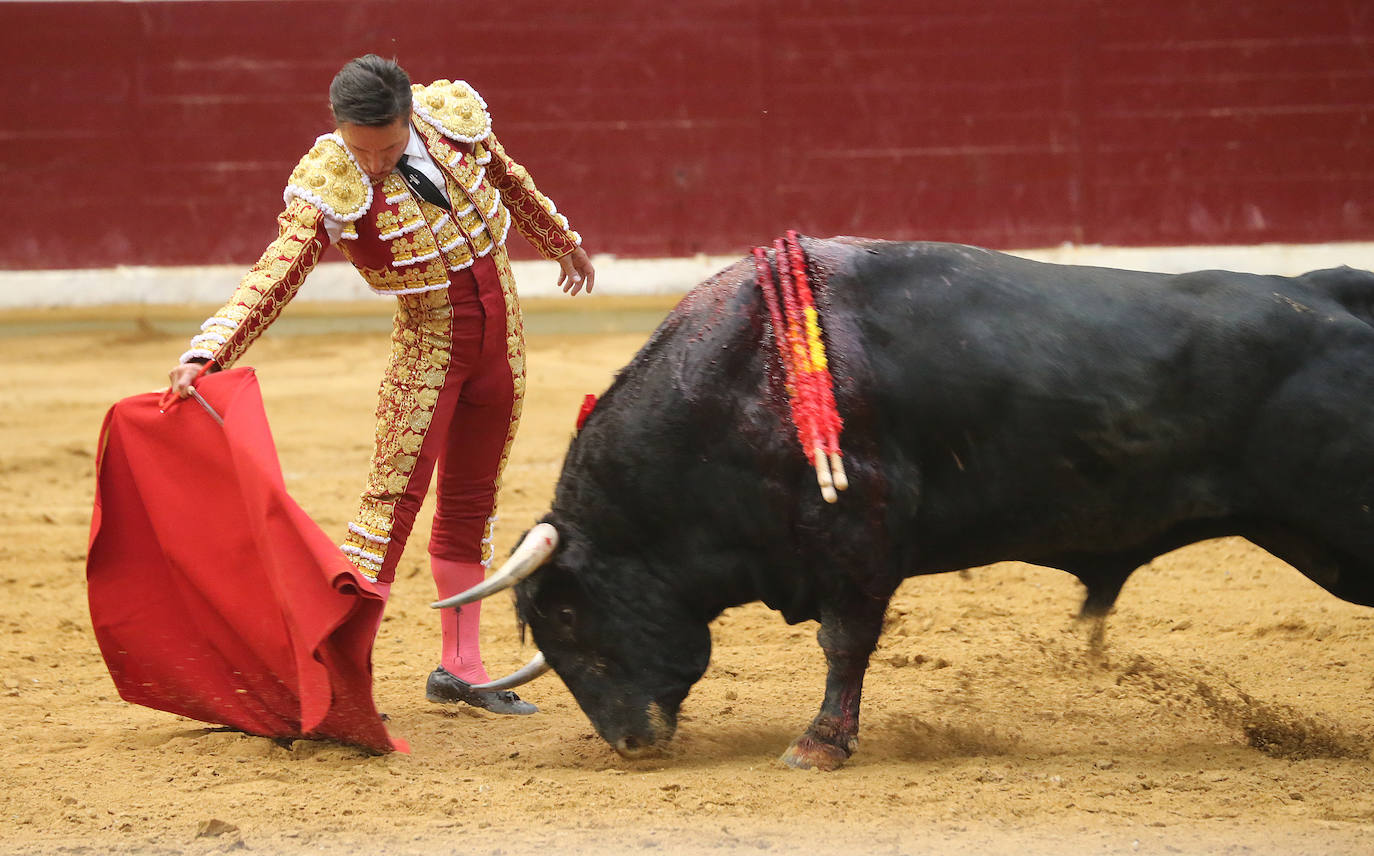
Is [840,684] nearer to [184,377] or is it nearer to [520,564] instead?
[520,564]

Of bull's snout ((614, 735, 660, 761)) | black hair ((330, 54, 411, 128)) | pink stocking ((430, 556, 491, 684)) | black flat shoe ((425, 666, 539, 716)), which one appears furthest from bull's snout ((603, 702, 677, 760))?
black hair ((330, 54, 411, 128))

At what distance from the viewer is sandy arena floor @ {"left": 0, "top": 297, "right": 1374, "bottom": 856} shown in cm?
273

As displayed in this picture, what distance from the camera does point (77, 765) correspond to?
3215 millimetres

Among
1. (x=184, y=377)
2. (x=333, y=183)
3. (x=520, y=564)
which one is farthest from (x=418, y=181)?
(x=520, y=564)

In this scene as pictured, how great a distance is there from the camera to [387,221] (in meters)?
3.31

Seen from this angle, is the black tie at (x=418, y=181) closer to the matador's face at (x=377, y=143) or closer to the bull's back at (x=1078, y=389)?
the matador's face at (x=377, y=143)

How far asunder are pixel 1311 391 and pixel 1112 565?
1.84 ft

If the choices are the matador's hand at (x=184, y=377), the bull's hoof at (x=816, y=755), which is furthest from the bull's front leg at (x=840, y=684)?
the matador's hand at (x=184, y=377)

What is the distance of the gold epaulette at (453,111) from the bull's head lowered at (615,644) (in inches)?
36.8

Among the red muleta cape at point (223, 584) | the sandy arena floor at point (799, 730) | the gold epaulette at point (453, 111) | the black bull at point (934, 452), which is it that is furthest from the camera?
the gold epaulette at point (453, 111)

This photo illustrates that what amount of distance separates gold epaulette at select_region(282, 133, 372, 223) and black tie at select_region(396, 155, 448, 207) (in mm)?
99

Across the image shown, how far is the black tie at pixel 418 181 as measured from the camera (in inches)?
131

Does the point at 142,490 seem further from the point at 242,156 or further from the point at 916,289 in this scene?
the point at 242,156

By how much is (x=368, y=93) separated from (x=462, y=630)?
1.39m
